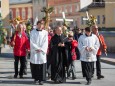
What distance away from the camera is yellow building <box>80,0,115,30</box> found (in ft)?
139

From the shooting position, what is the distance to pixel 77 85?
13414 mm

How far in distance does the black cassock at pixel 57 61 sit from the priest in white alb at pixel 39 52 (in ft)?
1.28

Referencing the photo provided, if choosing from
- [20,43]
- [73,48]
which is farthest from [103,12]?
[20,43]

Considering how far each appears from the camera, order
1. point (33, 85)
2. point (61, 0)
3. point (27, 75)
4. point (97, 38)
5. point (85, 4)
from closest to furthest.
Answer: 1. point (33, 85)
2. point (97, 38)
3. point (27, 75)
4. point (85, 4)
5. point (61, 0)

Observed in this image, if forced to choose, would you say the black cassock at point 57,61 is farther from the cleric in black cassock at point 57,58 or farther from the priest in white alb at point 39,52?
the priest in white alb at point 39,52

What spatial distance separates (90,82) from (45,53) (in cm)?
173

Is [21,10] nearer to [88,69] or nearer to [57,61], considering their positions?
[57,61]

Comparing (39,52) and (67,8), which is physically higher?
(67,8)

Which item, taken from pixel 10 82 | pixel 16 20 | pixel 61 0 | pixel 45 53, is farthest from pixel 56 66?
pixel 61 0

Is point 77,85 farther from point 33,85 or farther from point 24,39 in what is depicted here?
point 24,39

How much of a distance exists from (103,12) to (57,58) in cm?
5173

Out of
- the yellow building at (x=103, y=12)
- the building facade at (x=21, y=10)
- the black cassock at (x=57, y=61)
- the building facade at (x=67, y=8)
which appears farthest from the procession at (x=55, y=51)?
the building facade at (x=21, y=10)

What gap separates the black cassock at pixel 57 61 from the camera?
13914 mm

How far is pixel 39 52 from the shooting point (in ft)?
45.0
